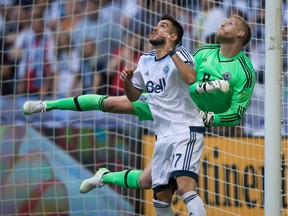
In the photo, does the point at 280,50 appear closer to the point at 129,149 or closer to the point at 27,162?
the point at 129,149

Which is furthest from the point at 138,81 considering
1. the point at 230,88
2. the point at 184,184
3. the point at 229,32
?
the point at 184,184

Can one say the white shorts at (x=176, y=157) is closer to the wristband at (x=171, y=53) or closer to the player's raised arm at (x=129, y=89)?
the player's raised arm at (x=129, y=89)

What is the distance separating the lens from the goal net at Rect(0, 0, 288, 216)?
8.05m

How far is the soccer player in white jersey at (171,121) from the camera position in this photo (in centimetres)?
540

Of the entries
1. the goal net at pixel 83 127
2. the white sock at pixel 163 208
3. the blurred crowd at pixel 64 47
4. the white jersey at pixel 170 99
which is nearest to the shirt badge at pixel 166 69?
the white jersey at pixel 170 99

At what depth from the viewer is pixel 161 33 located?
561 centimetres

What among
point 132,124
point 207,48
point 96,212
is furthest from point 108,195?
point 207,48

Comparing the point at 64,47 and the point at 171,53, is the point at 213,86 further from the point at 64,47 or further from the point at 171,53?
the point at 64,47

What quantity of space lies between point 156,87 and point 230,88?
58 cm

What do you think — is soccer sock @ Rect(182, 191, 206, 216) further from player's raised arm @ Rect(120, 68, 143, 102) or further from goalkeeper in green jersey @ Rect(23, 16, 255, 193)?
player's raised arm @ Rect(120, 68, 143, 102)

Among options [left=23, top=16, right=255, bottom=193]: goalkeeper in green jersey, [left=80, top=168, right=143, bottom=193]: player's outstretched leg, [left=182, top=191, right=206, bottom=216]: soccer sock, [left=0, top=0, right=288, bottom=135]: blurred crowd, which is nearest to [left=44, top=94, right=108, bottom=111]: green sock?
[left=23, top=16, right=255, bottom=193]: goalkeeper in green jersey

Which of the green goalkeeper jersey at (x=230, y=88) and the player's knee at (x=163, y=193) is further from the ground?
the green goalkeeper jersey at (x=230, y=88)

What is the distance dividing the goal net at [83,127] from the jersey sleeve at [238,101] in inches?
79.4

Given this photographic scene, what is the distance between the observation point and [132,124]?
840cm
